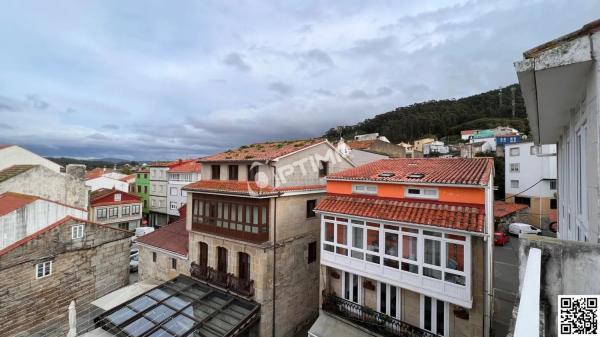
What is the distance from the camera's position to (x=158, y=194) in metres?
43.5

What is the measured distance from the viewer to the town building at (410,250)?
33.0 ft

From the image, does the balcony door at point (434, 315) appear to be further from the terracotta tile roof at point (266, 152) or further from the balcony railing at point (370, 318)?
the terracotta tile roof at point (266, 152)

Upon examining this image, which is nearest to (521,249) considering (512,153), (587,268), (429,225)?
(587,268)

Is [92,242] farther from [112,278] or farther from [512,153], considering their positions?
[512,153]

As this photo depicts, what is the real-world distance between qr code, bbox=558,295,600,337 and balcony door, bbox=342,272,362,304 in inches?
408

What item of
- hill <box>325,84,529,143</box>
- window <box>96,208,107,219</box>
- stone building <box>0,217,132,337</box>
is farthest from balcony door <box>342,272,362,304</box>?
hill <box>325,84,529,143</box>

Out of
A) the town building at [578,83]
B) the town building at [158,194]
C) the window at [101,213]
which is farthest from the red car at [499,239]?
the window at [101,213]

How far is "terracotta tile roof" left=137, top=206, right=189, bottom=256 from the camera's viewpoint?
777 inches

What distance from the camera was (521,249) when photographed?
340cm

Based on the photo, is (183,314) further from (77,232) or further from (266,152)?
(77,232)

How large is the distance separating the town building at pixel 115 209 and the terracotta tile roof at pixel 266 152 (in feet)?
81.1

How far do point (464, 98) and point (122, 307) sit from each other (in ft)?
423

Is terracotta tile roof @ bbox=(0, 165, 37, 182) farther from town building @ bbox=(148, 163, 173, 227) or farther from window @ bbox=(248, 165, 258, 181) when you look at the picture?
window @ bbox=(248, 165, 258, 181)

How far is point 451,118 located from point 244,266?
99.4 metres
